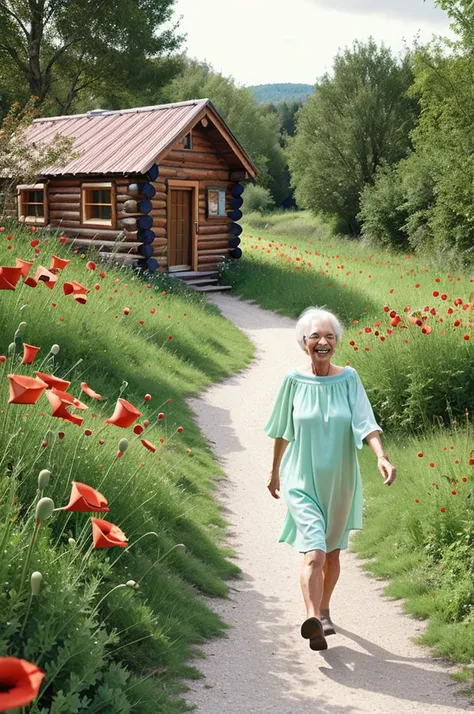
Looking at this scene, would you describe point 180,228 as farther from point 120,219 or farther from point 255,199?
point 255,199

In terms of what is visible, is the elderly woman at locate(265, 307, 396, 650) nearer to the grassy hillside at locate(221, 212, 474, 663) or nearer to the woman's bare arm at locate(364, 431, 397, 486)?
the woman's bare arm at locate(364, 431, 397, 486)

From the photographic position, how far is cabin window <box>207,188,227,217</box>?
2019 centimetres

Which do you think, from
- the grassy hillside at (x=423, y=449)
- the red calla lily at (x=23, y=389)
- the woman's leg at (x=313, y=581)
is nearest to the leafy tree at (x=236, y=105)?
the grassy hillside at (x=423, y=449)

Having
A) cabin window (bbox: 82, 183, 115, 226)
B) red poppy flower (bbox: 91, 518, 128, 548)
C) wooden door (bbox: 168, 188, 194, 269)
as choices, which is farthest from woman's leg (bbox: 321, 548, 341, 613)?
wooden door (bbox: 168, 188, 194, 269)

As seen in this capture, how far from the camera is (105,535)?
267 cm

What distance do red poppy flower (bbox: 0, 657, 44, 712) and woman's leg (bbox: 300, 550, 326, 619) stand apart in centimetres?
313

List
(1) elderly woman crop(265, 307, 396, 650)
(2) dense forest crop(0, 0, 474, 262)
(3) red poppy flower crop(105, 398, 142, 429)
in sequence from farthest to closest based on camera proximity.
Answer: (2) dense forest crop(0, 0, 474, 262), (1) elderly woman crop(265, 307, 396, 650), (3) red poppy flower crop(105, 398, 142, 429)

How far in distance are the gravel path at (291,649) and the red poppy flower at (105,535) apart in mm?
1586

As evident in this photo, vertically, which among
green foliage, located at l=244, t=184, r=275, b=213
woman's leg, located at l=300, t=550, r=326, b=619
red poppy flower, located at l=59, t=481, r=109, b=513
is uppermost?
green foliage, located at l=244, t=184, r=275, b=213

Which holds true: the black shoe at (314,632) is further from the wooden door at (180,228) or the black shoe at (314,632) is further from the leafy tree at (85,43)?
the leafy tree at (85,43)

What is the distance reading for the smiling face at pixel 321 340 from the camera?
15.4 ft

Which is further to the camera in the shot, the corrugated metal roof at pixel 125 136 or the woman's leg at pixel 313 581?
the corrugated metal roof at pixel 125 136

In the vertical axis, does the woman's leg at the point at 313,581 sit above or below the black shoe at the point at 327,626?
above

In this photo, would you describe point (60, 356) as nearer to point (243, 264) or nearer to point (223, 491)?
point (223, 491)
